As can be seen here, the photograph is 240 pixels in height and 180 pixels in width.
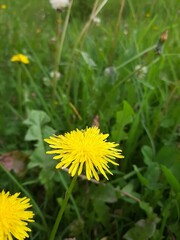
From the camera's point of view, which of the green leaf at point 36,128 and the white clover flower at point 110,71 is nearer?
the green leaf at point 36,128

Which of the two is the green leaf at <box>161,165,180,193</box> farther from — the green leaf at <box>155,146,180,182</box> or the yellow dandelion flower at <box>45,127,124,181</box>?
the yellow dandelion flower at <box>45,127,124,181</box>

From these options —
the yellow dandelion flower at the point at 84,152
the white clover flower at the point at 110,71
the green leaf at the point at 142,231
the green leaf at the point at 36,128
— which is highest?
the white clover flower at the point at 110,71

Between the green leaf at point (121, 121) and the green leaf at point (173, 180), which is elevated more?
the green leaf at point (121, 121)

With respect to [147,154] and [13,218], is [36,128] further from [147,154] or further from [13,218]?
[13,218]

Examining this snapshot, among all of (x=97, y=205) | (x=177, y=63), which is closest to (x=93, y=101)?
(x=97, y=205)

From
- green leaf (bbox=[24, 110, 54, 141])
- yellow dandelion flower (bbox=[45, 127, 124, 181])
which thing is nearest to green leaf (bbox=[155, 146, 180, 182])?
green leaf (bbox=[24, 110, 54, 141])

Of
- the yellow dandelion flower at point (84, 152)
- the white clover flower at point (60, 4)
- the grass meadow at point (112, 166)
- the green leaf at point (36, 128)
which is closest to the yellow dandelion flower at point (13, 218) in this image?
the yellow dandelion flower at point (84, 152)

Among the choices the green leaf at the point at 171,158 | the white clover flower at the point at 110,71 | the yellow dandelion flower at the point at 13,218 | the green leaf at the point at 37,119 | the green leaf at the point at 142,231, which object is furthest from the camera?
the white clover flower at the point at 110,71

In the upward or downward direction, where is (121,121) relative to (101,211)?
upward

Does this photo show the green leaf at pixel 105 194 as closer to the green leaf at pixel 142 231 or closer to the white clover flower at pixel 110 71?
the green leaf at pixel 142 231

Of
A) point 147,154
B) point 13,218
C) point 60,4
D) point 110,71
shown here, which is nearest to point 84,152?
point 13,218
